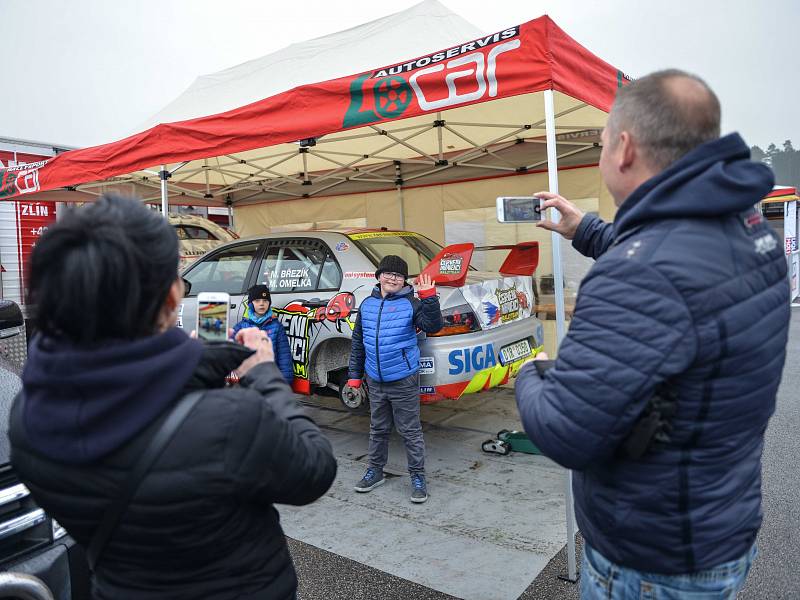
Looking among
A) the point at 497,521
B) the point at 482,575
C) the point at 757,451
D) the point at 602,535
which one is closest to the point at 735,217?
the point at 757,451

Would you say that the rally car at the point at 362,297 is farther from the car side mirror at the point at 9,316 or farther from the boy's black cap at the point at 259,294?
the car side mirror at the point at 9,316

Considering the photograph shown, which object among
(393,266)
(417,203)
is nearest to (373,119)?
(393,266)

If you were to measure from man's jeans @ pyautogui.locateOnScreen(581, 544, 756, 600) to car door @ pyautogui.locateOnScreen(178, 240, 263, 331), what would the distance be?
14.4ft

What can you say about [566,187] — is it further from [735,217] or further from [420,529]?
[735,217]

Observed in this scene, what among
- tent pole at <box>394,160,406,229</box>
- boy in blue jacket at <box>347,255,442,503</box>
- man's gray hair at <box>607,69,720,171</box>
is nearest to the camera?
man's gray hair at <box>607,69,720,171</box>

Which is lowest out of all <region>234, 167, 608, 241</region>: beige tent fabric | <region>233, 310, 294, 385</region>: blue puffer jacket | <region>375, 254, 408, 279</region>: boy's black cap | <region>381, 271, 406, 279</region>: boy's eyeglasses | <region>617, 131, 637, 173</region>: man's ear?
<region>233, 310, 294, 385</region>: blue puffer jacket

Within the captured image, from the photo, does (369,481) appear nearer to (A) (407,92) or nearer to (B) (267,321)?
(B) (267,321)

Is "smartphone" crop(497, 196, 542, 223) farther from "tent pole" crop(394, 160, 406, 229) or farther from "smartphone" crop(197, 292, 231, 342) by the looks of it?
"tent pole" crop(394, 160, 406, 229)

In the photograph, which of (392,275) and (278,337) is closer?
(392,275)

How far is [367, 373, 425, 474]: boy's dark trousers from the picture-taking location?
12.6ft

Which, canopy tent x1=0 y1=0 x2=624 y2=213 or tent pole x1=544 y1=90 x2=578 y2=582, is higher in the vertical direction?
canopy tent x1=0 y1=0 x2=624 y2=213

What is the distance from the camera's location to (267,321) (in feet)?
15.3

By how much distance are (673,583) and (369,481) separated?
116 inches

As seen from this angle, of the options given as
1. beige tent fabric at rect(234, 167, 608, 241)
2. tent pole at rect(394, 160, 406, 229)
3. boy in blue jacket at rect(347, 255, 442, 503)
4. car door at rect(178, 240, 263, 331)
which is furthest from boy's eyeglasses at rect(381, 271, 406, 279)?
tent pole at rect(394, 160, 406, 229)
